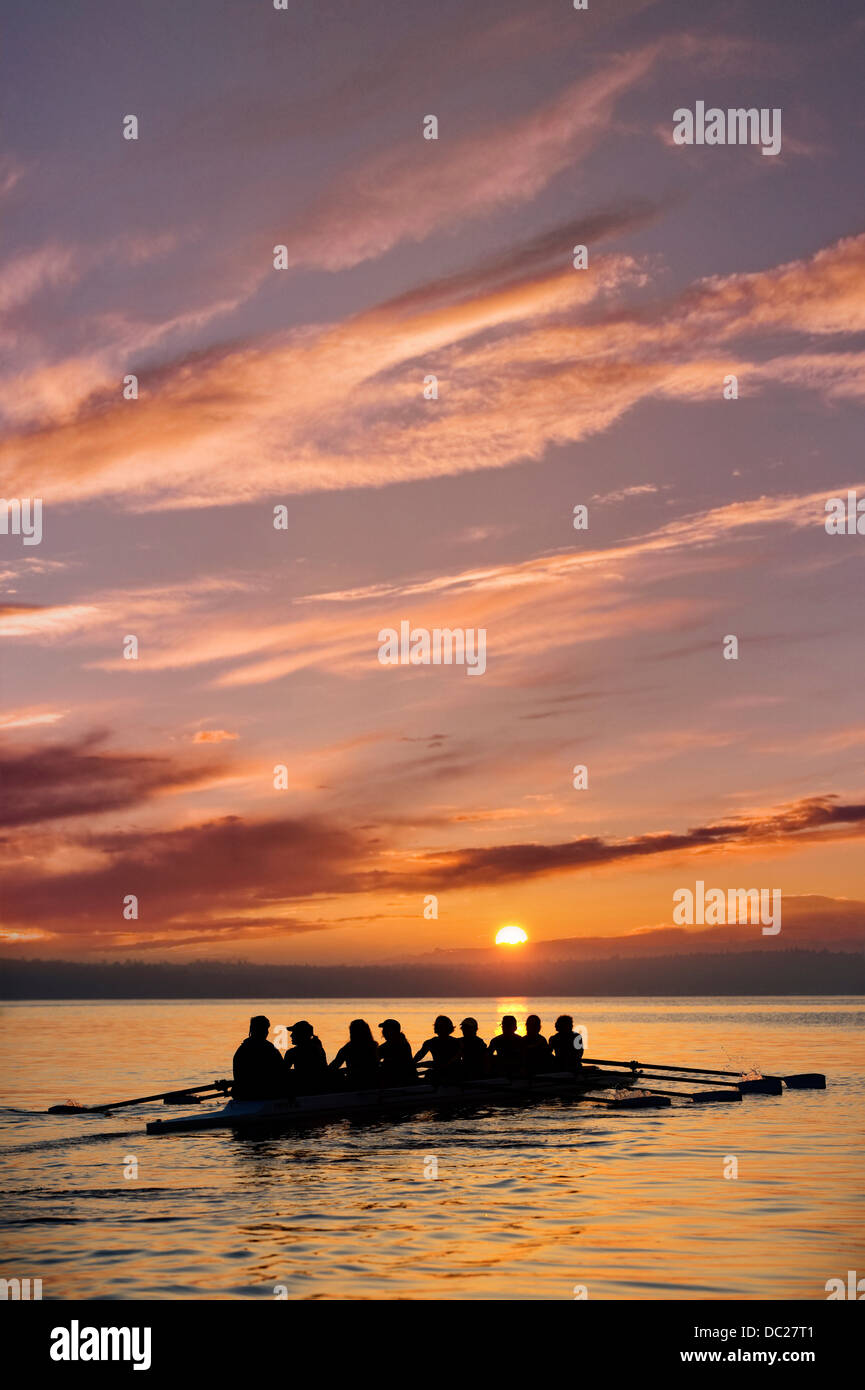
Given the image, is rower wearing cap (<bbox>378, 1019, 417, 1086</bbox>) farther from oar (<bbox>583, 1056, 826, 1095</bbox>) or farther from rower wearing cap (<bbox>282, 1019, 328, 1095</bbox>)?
oar (<bbox>583, 1056, 826, 1095</bbox>)

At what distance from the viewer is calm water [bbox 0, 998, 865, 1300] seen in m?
14.0

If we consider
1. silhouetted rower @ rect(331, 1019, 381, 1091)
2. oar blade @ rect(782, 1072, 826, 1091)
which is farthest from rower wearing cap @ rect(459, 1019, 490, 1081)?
oar blade @ rect(782, 1072, 826, 1091)

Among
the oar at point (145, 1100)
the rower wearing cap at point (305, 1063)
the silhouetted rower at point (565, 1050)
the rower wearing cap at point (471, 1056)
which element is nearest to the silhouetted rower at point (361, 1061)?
the rower wearing cap at point (305, 1063)

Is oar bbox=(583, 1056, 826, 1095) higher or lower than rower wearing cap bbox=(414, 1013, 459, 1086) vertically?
lower

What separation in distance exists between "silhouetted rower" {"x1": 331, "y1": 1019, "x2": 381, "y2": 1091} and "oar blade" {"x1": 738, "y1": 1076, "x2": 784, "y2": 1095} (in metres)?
12.6

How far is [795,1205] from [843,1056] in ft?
144

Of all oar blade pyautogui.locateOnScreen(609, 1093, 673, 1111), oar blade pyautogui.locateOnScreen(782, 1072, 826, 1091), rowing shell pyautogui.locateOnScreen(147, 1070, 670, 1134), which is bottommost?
oar blade pyautogui.locateOnScreen(782, 1072, 826, 1091)

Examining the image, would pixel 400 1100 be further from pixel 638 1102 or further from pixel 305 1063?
pixel 638 1102

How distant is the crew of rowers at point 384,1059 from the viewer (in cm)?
2744

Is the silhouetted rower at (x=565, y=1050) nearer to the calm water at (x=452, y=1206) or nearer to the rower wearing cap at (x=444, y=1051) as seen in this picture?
the calm water at (x=452, y=1206)

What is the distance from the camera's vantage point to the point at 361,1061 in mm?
29969
